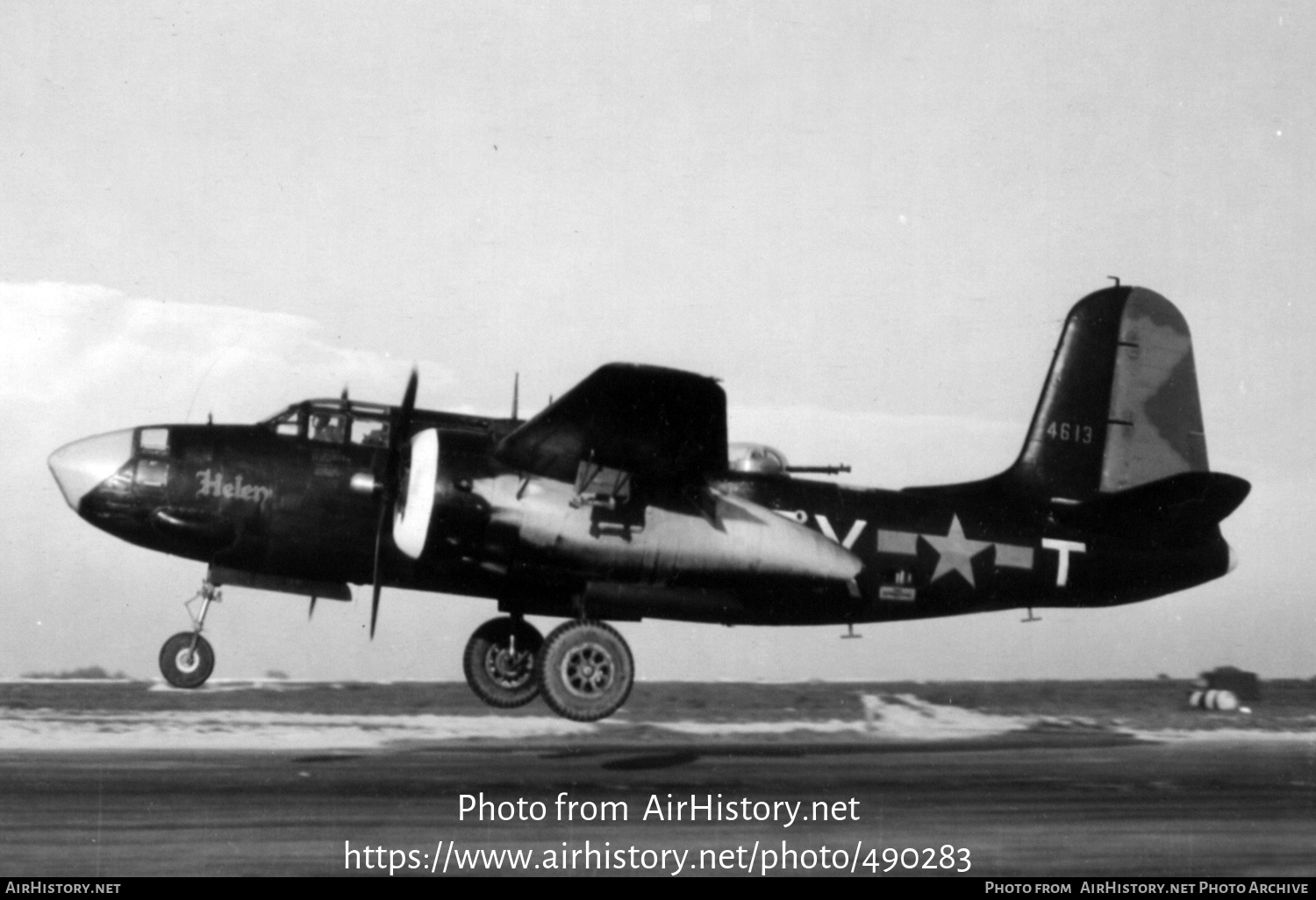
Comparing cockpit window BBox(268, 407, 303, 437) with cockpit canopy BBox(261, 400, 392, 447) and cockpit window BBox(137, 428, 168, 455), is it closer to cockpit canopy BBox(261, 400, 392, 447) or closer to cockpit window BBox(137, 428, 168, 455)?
cockpit canopy BBox(261, 400, 392, 447)

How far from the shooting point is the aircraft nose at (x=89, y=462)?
549 inches

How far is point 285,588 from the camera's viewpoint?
1472 centimetres

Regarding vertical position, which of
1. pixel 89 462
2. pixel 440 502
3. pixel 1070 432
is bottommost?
pixel 440 502

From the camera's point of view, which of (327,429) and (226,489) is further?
(327,429)

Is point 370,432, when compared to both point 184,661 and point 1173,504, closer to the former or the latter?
point 184,661

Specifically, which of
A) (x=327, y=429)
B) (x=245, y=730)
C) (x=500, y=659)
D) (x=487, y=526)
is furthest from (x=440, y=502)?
(x=245, y=730)

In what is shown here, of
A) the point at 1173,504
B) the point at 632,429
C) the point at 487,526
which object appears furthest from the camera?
the point at 1173,504

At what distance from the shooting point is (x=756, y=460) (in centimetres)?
1503

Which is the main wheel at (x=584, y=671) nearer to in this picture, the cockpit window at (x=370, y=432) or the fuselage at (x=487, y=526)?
the fuselage at (x=487, y=526)

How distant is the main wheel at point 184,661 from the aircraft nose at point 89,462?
6.04 feet

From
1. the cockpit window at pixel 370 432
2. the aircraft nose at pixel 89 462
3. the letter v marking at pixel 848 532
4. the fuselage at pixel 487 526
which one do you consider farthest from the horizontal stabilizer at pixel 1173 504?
the aircraft nose at pixel 89 462

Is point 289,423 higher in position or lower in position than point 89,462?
higher

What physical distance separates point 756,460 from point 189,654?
6464mm
